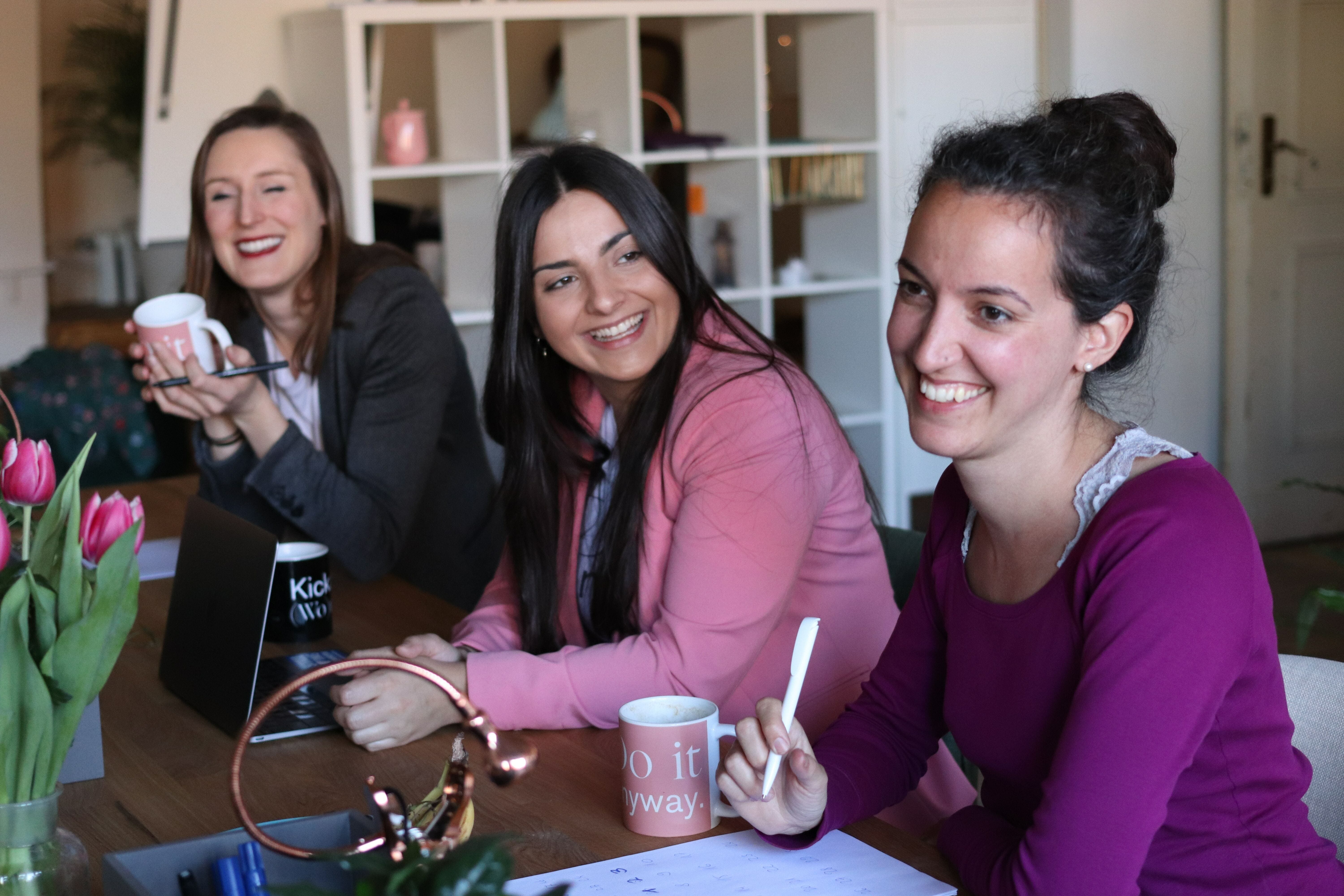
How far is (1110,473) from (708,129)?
3199mm

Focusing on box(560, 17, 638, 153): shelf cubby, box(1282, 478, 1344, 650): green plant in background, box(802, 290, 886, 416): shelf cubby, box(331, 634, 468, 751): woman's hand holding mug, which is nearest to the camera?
box(331, 634, 468, 751): woman's hand holding mug

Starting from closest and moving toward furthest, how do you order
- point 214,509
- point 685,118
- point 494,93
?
point 214,509 → point 494,93 → point 685,118

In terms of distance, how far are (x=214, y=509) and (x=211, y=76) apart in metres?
2.64

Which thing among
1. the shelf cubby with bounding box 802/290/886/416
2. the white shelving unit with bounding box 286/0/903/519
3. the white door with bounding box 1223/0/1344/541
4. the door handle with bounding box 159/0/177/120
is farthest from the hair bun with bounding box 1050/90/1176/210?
the white door with bounding box 1223/0/1344/541

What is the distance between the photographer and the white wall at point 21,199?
548 centimetres

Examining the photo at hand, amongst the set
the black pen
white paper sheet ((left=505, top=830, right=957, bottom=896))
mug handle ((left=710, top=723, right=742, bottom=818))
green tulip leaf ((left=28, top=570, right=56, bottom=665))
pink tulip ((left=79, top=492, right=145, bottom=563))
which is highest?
the black pen

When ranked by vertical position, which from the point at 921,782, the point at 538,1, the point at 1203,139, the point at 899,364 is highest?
the point at 538,1

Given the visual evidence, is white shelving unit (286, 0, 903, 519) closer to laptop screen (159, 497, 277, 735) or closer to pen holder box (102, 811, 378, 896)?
laptop screen (159, 497, 277, 735)

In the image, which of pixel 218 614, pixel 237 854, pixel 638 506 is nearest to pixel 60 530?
pixel 237 854

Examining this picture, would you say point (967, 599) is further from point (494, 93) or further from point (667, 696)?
point (494, 93)

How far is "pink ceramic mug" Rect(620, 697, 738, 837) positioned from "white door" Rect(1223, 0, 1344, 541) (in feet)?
12.3

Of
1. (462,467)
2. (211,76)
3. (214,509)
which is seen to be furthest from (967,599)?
(211,76)

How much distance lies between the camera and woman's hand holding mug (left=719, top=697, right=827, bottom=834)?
1.00 m

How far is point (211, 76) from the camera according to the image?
371 centimetres
